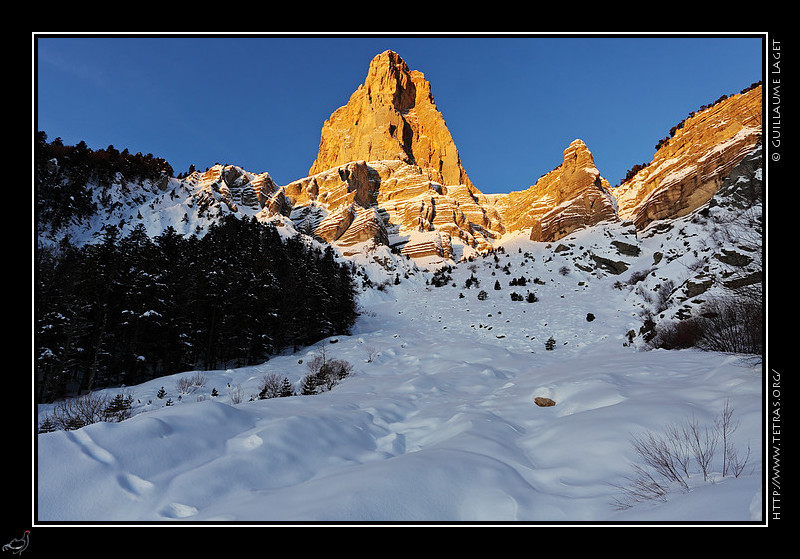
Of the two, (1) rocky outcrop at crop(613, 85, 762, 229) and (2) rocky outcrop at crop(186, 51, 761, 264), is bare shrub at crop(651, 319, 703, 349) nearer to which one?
(2) rocky outcrop at crop(186, 51, 761, 264)

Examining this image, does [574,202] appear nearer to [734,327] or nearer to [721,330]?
[721,330]

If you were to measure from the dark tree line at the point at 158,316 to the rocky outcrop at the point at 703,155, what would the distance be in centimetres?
5218

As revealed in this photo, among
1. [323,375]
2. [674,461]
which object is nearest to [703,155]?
[323,375]

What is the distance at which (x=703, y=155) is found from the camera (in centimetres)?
5084

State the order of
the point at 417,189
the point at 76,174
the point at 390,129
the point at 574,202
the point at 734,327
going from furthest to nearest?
the point at 390,129, the point at 417,189, the point at 574,202, the point at 76,174, the point at 734,327

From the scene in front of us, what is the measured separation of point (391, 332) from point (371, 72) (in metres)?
190

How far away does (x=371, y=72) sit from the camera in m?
176

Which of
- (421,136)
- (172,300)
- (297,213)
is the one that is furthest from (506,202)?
(172,300)

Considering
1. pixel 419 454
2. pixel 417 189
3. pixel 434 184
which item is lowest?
pixel 419 454

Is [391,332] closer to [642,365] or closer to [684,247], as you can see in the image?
[642,365]

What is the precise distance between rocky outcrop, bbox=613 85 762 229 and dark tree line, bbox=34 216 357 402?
5218cm

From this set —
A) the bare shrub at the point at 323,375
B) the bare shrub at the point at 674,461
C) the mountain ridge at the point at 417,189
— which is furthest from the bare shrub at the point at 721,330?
the mountain ridge at the point at 417,189

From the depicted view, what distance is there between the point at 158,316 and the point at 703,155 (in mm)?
73713
